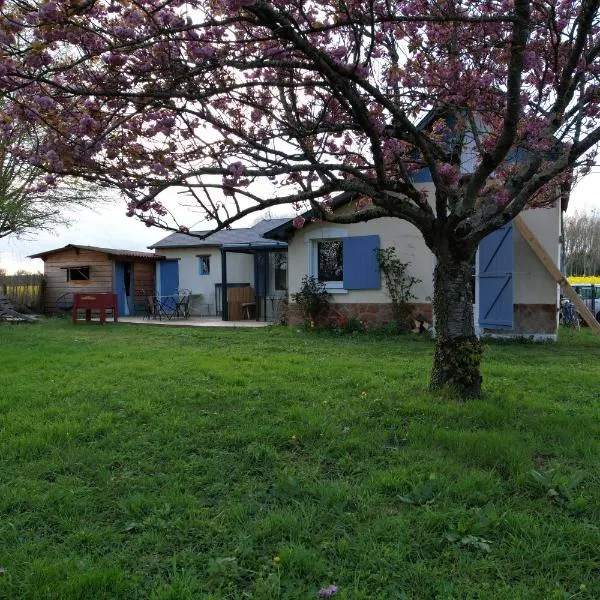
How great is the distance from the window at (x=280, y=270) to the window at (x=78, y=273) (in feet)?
23.6

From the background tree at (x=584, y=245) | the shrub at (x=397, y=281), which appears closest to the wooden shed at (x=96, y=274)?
the shrub at (x=397, y=281)

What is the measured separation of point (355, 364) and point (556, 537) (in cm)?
443

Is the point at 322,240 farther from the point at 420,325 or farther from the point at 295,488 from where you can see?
the point at 295,488

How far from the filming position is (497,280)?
10.0 metres

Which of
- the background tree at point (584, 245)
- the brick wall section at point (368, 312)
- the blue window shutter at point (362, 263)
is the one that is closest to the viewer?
the brick wall section at point (368, 312)

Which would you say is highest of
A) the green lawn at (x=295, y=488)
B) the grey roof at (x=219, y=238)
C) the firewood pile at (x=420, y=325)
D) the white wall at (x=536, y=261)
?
the grey roof at (x=219, y=238)

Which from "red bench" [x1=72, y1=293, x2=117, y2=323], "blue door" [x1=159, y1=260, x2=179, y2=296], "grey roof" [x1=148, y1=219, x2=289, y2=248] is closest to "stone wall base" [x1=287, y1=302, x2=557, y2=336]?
"red bench" [x1=72, y1=293, x2=117, y2=323]

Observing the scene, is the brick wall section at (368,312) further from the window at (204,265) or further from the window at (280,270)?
the window at (204,265)

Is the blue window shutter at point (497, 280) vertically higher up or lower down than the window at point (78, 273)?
lower down

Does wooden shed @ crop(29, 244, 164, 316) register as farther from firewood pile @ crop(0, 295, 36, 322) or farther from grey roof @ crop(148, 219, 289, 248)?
firewood pile @ crop(0, 295, 36, 322)

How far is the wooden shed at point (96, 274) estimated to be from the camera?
17.8m

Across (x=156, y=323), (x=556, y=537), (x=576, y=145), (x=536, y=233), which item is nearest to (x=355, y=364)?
(x=576, y=145)

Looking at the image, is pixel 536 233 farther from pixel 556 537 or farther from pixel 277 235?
pixel 556 537

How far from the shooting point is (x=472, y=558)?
8.01ft
